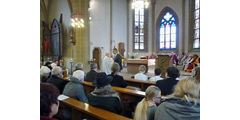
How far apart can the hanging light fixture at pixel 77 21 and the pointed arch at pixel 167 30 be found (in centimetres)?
721

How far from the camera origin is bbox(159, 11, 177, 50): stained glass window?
15.7m

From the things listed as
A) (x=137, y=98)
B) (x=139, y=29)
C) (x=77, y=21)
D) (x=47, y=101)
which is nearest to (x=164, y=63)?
(x=137, y=98)

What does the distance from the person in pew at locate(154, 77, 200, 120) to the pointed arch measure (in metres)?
13.9

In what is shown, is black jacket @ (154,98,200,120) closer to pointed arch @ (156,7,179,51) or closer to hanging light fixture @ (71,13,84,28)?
hanging light fixture @ (71,13,84,28)

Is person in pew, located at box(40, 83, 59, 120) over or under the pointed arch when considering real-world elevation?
under

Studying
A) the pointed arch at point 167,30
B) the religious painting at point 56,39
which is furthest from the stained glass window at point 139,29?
the religious painting at point 56,39

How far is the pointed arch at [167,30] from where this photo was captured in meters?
15.5

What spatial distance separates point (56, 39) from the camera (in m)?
14.4

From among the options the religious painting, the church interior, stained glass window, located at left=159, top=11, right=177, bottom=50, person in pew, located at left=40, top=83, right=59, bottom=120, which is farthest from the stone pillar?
person in pew, located at left=40, top=83, right=59, bottom=120

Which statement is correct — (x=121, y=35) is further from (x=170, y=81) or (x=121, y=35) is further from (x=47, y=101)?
(x=47, y=101)
